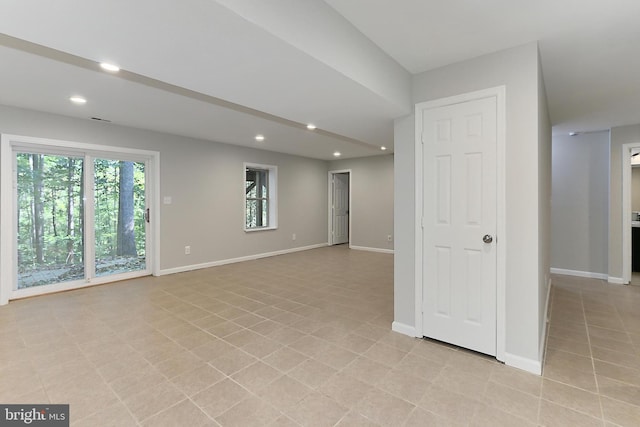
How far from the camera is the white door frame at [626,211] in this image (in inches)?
175

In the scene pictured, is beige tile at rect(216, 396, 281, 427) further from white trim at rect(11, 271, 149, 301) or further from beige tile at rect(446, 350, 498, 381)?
white trim at rect(11, 271, 149, 301)

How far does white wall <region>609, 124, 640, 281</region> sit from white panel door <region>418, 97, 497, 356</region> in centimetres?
390

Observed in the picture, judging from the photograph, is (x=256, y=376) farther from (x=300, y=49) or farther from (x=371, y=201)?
(x=371, y=201)

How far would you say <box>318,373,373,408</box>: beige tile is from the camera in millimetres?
1877

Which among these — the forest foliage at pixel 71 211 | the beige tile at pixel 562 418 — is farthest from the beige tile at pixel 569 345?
the forest foliage at pixel 71 211

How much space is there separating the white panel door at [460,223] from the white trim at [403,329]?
0.40 feet

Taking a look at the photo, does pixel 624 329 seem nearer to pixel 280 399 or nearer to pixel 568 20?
pixel 568 20

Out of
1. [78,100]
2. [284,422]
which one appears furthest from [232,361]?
[78,100]

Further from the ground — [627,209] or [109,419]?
[627,209]

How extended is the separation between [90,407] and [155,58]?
84.4 inches

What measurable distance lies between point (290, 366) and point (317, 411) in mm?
527

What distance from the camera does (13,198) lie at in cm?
372

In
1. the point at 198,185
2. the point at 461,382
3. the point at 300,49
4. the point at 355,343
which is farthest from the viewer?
the point at 198,185

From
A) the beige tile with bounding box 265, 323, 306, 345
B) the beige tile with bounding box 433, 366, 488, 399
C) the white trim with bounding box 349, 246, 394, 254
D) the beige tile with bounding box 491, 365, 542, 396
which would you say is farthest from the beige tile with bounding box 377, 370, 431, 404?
the white trim with bounding box 349, 246, 394, 254
